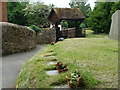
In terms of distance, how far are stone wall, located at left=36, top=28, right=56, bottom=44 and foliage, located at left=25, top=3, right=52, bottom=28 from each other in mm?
3131

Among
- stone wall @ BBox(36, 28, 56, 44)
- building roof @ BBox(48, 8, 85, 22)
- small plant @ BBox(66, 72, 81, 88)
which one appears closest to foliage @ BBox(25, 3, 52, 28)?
building roof @ BBox(48, 8, 85, 22)

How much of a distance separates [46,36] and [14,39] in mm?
5509

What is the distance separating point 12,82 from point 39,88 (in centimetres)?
184

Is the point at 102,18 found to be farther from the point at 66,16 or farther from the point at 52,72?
the point at 52,72

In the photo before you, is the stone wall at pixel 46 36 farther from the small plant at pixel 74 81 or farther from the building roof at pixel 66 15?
the small plant at pixel 74 81

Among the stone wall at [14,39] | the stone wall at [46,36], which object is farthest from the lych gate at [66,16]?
the stone wall at [14,39]

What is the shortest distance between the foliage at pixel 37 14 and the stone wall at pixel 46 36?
10.3 ft

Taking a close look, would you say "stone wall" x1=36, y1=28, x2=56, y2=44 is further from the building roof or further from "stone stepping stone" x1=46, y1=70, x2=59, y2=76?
"stone stepping stone" x1=46, y1=70, x2=59, y2=76

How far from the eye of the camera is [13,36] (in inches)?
349

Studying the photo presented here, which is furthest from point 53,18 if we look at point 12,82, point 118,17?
point 12,82

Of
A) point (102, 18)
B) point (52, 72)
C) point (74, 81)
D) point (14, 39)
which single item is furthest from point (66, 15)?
point (74, 81)

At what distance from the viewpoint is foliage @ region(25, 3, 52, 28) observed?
16938 mm

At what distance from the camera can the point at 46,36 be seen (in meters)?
14.2

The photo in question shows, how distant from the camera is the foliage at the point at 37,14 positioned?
55.6ft
